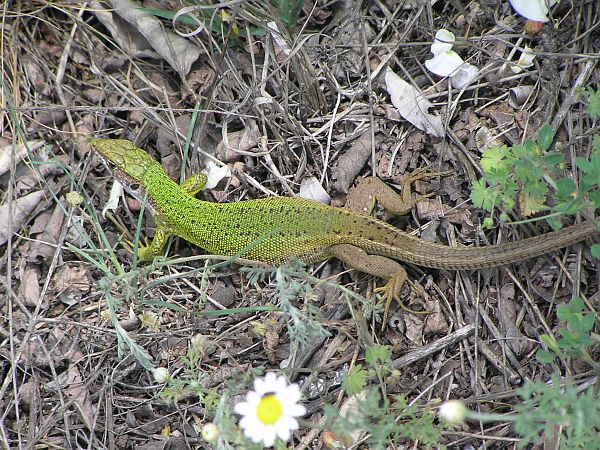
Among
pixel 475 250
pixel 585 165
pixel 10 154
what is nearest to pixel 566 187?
pixel 585 165

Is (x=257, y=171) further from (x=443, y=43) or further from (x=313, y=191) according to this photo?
(x=443, y=43)

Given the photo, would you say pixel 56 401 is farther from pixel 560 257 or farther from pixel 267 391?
pixel 560 257

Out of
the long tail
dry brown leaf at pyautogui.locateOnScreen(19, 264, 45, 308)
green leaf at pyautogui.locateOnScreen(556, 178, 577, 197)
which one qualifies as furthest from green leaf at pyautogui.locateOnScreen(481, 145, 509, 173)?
dry brown leaf at pyautogui.locateOnScreen(19, 264, 45, 308)

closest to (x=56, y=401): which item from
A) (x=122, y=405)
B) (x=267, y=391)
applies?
(x=122, y=405)

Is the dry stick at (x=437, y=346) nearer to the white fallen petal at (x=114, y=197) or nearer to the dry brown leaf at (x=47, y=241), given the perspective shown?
the white fallen petal at (x=114, y=197)

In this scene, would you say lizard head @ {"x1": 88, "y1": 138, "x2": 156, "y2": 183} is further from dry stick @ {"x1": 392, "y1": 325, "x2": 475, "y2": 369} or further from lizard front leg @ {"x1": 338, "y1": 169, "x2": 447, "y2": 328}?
dry stick @ {"x1": 392, "y1": 325, "x2": 475, "y2": 369}

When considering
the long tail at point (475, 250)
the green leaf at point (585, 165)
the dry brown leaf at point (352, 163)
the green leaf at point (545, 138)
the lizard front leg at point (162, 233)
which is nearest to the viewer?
Result: the green leaf at point (585, 165)

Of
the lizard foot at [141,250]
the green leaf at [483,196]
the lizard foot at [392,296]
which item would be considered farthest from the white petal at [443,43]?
the lizard foot at [141,250]
